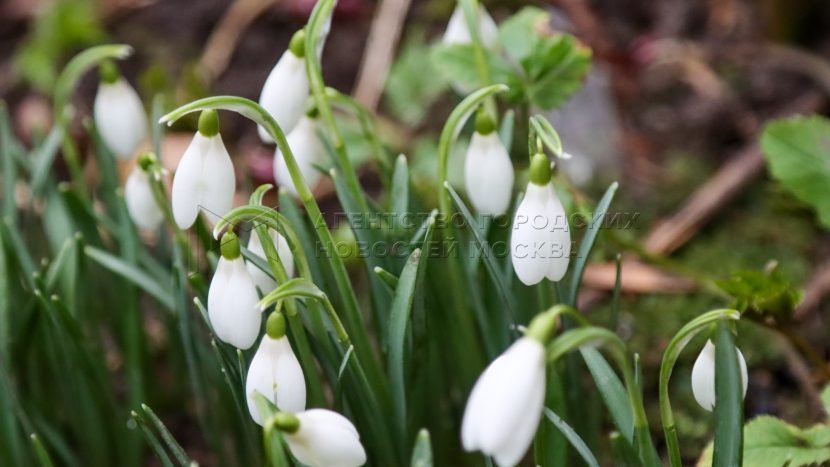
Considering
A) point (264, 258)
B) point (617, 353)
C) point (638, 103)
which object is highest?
point (264, 258)

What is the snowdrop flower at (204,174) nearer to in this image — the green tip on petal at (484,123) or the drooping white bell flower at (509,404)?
the green tip on petal at (484,123)

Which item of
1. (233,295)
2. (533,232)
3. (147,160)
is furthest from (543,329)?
(147,160)

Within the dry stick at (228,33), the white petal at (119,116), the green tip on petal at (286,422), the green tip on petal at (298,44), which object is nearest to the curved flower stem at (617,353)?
the green tip on petal at (286,422)

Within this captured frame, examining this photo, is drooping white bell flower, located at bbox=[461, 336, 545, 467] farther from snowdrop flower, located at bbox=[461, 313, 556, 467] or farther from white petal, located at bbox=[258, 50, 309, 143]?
white petal, located at bbox=[258, 50, 309, 143]

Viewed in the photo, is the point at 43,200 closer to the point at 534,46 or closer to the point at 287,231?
the point at 287,231

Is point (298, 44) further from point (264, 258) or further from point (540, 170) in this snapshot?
point (540, 170)

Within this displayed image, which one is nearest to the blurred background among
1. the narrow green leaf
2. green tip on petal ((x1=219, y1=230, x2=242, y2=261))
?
the narrow green leaf
